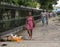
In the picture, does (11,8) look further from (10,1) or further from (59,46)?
(59,46)

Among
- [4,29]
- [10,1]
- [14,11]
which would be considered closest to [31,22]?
[4,29]

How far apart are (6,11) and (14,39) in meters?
3.59

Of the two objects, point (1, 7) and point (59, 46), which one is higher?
point (1, 7)

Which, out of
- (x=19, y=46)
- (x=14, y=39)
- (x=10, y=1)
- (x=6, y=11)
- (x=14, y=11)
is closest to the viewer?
(x=19, y=46)

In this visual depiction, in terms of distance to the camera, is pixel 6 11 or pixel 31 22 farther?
pixel 6 11

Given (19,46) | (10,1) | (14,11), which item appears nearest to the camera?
(19,46)

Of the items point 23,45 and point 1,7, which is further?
point 1,7

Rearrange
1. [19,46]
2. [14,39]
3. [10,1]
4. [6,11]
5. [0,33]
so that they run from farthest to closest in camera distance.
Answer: [10,1] → [6,11] → [0,33] → [14,39] → [19,46]

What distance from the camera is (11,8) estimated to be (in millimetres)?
19891

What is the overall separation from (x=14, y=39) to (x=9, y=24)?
411 centimetres

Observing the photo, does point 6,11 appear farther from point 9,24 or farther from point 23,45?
point 23,45

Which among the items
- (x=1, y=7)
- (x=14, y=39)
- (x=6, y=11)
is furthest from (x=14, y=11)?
(x=14, y=39)

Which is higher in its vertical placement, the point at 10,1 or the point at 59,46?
the point at 10,1

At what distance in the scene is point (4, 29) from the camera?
17.5 metres
